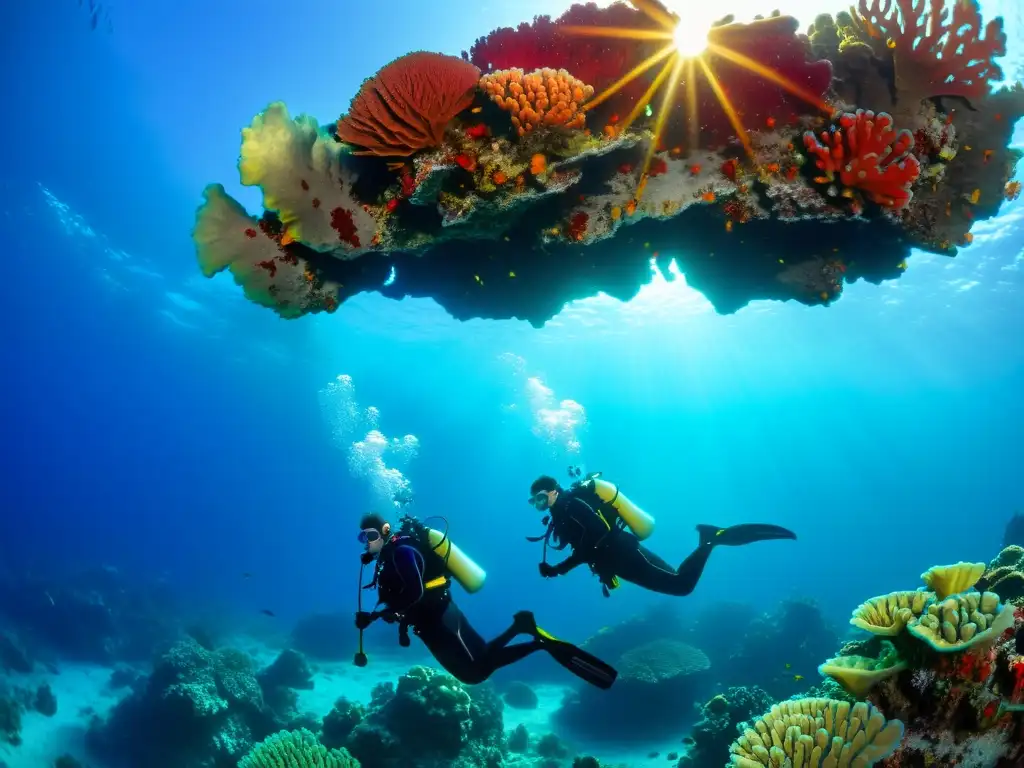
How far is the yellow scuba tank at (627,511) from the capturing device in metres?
7.81

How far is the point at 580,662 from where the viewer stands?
5.58m

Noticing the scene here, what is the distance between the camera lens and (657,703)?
1533cm

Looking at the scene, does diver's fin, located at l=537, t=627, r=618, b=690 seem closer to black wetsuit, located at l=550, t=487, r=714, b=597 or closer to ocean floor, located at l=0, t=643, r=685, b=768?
black wetsuit, located at l=550, t=487, r=714, b=597

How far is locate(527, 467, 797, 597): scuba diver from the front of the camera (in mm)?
7109

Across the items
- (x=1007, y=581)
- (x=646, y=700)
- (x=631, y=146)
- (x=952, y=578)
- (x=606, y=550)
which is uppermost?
(x=631, y=146)

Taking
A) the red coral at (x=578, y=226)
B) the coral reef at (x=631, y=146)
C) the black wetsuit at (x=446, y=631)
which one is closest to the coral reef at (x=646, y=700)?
the black wetsuit at (x=446, y=631)

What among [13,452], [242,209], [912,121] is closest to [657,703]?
[912,121]

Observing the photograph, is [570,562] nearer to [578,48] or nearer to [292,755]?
[292,755]

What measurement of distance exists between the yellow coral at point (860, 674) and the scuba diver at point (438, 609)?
96.1 inches

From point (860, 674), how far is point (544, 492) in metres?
4.42

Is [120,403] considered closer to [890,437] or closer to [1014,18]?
[1014,18]

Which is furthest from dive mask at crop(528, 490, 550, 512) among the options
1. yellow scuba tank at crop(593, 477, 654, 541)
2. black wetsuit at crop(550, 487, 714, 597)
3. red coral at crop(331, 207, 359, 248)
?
red coral at crop(331, 207, 359, 248)

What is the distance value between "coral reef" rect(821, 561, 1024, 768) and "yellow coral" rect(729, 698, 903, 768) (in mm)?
206

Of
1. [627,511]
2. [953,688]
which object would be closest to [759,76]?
[953,688]
